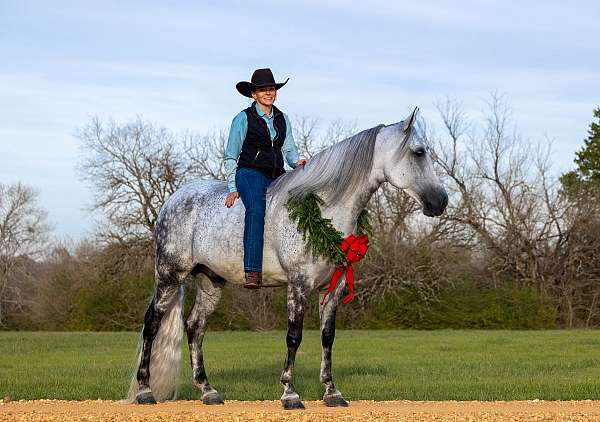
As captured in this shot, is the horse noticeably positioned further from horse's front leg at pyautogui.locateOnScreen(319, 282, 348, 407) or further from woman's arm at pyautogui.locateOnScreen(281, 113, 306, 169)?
woman's arm at pyautogui.locateOnScreen(281, 113, 306, 169)

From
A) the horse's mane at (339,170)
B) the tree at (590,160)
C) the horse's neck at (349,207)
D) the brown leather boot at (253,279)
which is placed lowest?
the brown leather boot at (253,279)

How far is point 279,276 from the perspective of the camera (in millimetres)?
8773

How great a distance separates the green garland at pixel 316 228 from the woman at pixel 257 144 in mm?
426

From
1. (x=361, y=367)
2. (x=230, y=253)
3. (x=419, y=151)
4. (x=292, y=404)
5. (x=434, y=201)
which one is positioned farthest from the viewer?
(x=361, y=367)

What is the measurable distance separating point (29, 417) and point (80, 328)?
26584mm

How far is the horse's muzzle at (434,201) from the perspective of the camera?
816cm

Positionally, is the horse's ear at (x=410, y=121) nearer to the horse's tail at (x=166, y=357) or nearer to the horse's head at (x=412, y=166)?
Result: the horse's head at (x=412, y=166)

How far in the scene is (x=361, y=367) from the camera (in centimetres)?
1411

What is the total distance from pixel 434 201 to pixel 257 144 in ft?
6.13

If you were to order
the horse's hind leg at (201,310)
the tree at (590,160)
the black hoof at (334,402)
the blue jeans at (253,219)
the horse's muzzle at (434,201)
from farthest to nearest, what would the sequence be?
the tree at (590,160)
the horse's hind leg at (201,310)
the black hoof at (334,402)
the blue jeans at (253,219)
the horse's muzzle at (434,201)

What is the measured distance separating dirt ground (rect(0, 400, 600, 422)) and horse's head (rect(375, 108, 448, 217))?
176 cm

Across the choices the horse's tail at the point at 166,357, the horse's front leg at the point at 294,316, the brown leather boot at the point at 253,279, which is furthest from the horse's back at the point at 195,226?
the horse's front leg at the point at 294,316

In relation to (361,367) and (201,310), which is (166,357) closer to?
(201,310)

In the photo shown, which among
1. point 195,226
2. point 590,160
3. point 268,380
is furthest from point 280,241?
point 590,160
